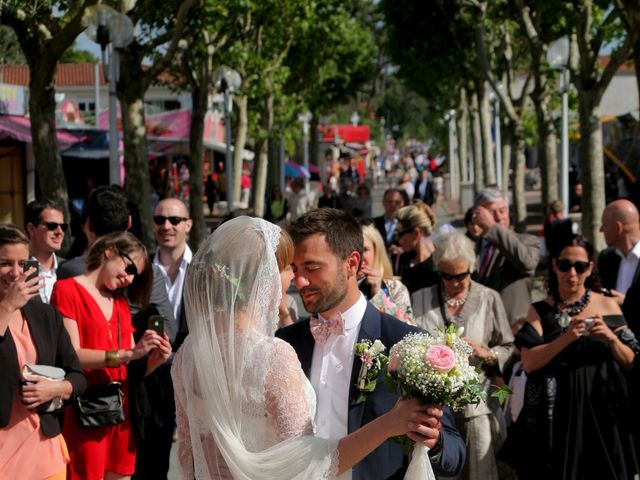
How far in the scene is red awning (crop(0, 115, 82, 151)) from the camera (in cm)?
2114

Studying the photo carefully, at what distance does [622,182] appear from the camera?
34.0m

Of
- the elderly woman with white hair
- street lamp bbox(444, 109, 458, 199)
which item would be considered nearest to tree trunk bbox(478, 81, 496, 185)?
street lamp bbox(444, 109, 458, 199)

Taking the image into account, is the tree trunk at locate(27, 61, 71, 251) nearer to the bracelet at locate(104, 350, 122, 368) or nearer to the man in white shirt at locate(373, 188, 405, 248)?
the man in white shirt at locate(373, 188, 405, 248)

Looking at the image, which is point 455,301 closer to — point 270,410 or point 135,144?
point 270,410

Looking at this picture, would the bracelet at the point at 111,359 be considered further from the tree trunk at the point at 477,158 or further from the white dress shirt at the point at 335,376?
the tree trunk at the point at 477,158

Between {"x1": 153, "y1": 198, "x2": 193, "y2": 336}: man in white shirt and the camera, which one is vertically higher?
{"x1": 153, "y1": 198, "x2": 193, "y2": 336}: man in white shirt

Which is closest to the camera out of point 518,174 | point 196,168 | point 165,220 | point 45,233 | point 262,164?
point 45,233

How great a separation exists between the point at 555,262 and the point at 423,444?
2966mm

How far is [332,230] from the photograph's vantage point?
13.7ft

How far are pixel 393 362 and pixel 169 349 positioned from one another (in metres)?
Answer: 2.36

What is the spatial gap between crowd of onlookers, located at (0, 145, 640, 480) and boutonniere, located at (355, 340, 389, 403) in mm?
1288

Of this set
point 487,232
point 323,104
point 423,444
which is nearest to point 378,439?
point 423,444

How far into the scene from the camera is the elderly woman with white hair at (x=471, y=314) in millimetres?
6230

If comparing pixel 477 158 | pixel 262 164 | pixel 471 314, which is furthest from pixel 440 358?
pixel 477 158
